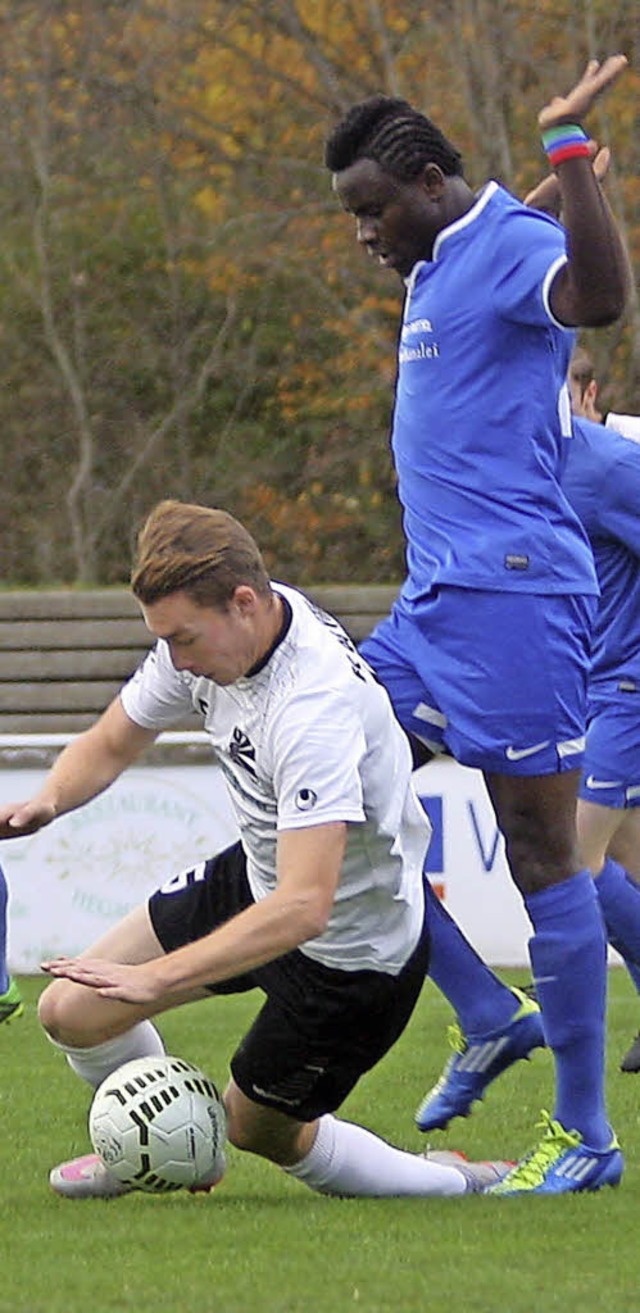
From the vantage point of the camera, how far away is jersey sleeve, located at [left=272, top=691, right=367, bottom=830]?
4199mm

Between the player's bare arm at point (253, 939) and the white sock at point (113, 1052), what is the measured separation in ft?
2.32

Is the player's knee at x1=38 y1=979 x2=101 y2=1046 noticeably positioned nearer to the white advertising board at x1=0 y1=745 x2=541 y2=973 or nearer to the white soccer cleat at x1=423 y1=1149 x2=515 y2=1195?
the white soccer cleat at x1=423 y1=1149 x2=515 y2=1195

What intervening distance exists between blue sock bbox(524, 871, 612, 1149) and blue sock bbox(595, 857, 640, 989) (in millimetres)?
1725

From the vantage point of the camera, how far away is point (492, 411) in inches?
195

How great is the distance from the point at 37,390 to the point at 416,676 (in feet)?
50.1

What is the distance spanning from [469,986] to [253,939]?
4.40 ft

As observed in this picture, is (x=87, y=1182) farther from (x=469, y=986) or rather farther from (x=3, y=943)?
(x=3, y=943)

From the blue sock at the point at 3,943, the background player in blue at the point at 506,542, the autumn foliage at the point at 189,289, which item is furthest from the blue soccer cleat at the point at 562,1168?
the autumn foliage at the point at 189,289

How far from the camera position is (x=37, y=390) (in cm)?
2006

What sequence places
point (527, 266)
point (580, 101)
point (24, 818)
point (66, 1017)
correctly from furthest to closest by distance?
point (527, 266) → point (66, 1017) → point (24, 818) → point (580, 101)

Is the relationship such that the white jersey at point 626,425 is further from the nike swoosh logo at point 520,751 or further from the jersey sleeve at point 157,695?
the jersey sleeve at point 157,695

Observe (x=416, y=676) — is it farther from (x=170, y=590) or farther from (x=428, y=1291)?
(x=428, y=1291)

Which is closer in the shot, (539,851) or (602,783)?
(539,851)

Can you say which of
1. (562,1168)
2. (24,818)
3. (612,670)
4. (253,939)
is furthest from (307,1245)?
(612,670)
